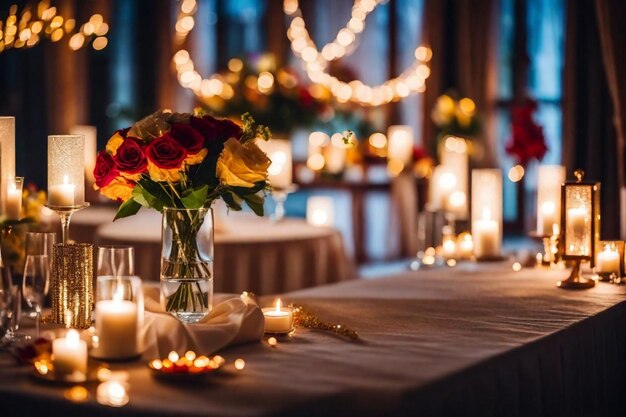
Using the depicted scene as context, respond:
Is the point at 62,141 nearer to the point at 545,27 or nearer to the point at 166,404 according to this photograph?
the point at 166,404

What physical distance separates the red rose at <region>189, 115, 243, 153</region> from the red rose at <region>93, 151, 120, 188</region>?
193 millimetres

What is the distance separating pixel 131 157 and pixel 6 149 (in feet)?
1.54

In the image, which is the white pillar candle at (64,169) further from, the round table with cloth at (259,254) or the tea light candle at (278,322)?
the round table with cloth at (259,254)

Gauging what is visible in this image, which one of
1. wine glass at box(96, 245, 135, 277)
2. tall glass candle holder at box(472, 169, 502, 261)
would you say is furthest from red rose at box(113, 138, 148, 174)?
tall glass candle holder at box(472, 169, 502, 261)

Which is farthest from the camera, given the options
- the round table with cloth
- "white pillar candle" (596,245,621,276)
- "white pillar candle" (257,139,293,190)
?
"white pillar candle" (257,139,293,190)

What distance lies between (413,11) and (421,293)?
736 cm

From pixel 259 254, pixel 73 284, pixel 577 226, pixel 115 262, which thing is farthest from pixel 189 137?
pixel 259 254

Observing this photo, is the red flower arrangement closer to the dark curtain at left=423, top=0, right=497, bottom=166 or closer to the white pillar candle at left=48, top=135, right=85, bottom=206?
the white pillar candle at left=48, top=135, right=85, bottom=206

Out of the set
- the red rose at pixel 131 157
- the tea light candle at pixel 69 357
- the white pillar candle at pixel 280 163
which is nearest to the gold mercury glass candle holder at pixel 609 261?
the red rose at pixel 131 157

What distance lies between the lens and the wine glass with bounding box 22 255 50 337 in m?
2.06

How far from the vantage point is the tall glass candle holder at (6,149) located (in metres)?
2.43

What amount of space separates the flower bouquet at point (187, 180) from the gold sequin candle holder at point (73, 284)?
0.50 ft

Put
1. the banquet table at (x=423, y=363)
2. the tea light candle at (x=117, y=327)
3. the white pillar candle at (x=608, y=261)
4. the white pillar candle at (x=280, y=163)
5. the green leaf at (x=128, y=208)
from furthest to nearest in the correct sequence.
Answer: the white pillar candle at (x=280, y=163)
the white pillar candle at (x=608, y=261)
the green leaf at (x=128, y=208)
the tea light candle at (x=117, y=327)
the banquet table at (x=423, y=363)

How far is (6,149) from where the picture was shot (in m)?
2.45
